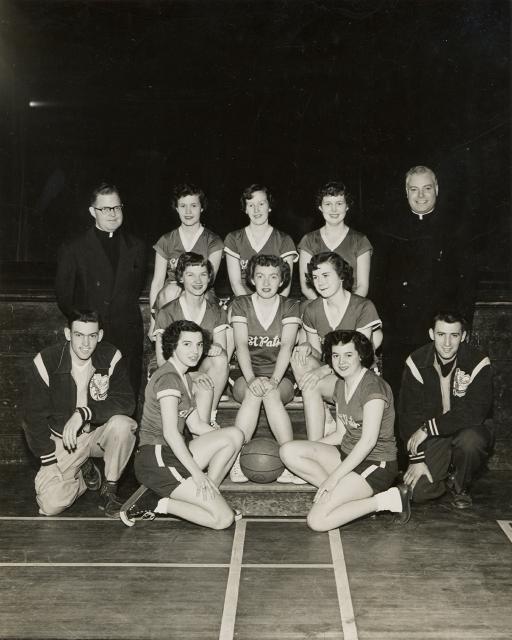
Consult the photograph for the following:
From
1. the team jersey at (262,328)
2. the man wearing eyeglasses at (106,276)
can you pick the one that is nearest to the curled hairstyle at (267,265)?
the team jersey at (262,328)

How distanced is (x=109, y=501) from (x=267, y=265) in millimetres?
1796

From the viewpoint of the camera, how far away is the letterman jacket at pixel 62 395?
524 cm

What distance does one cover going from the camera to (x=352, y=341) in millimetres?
4902

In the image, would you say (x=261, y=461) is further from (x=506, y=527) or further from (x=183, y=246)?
(x=183, y=246)

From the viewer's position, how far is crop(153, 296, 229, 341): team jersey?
549 centimetres

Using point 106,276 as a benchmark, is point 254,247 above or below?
above

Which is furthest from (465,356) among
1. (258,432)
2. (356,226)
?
(356,226)

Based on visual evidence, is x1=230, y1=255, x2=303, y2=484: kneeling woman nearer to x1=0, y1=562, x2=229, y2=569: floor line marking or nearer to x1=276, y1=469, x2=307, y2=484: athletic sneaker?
x1=276, y1=469, x2=307, y2=484: athletic sneaker

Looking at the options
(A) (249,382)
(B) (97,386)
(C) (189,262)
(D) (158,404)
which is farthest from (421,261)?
(B) (97,386)

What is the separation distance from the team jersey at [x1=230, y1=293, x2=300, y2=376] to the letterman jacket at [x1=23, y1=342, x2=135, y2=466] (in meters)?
0.85

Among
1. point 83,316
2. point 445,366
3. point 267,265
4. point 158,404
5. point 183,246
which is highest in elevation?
point 183,246

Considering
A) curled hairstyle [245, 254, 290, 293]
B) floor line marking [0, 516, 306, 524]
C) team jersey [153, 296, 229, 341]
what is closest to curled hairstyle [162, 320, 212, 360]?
team jersey [153, 296, 229, 341]

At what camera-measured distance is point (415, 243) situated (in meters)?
5.57

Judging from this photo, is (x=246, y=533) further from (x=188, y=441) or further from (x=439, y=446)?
(x=439, y=446)
